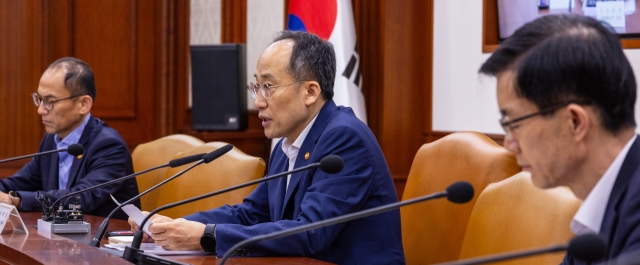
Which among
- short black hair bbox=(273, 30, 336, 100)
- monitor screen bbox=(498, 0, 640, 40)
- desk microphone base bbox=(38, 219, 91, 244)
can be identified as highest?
monitor screen bbox=(498, 0, 640, 40)

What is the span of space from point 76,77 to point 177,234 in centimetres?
187

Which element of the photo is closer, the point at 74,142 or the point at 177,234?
the point at 177,234

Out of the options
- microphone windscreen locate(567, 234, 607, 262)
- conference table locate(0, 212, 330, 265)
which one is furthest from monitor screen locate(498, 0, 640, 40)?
microphone windscreen locate(567, 234, 607, 262)

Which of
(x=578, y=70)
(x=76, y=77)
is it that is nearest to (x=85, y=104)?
(x=76, y=77)

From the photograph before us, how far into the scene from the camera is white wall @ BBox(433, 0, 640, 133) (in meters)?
3.93

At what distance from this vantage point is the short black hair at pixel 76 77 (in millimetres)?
3814

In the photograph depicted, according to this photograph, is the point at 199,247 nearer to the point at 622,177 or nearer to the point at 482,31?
the point at 622,177

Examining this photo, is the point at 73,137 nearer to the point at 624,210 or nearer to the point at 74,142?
the point at 74,142

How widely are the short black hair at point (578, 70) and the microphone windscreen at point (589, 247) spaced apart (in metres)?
0.27

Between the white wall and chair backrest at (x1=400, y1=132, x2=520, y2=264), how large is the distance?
3.75 ft

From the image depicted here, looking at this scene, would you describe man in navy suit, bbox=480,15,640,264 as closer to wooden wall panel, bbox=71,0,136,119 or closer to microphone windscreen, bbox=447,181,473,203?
microphone windscreen, bbox=447,181,473,203

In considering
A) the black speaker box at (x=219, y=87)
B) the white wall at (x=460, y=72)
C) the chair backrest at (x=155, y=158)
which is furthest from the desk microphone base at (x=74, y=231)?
the black speaker box at (x=219, y=87)

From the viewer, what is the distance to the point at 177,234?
221cm

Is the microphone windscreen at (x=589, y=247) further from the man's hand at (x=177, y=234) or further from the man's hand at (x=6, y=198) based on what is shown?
the man's hand at (x=6, y=198)
